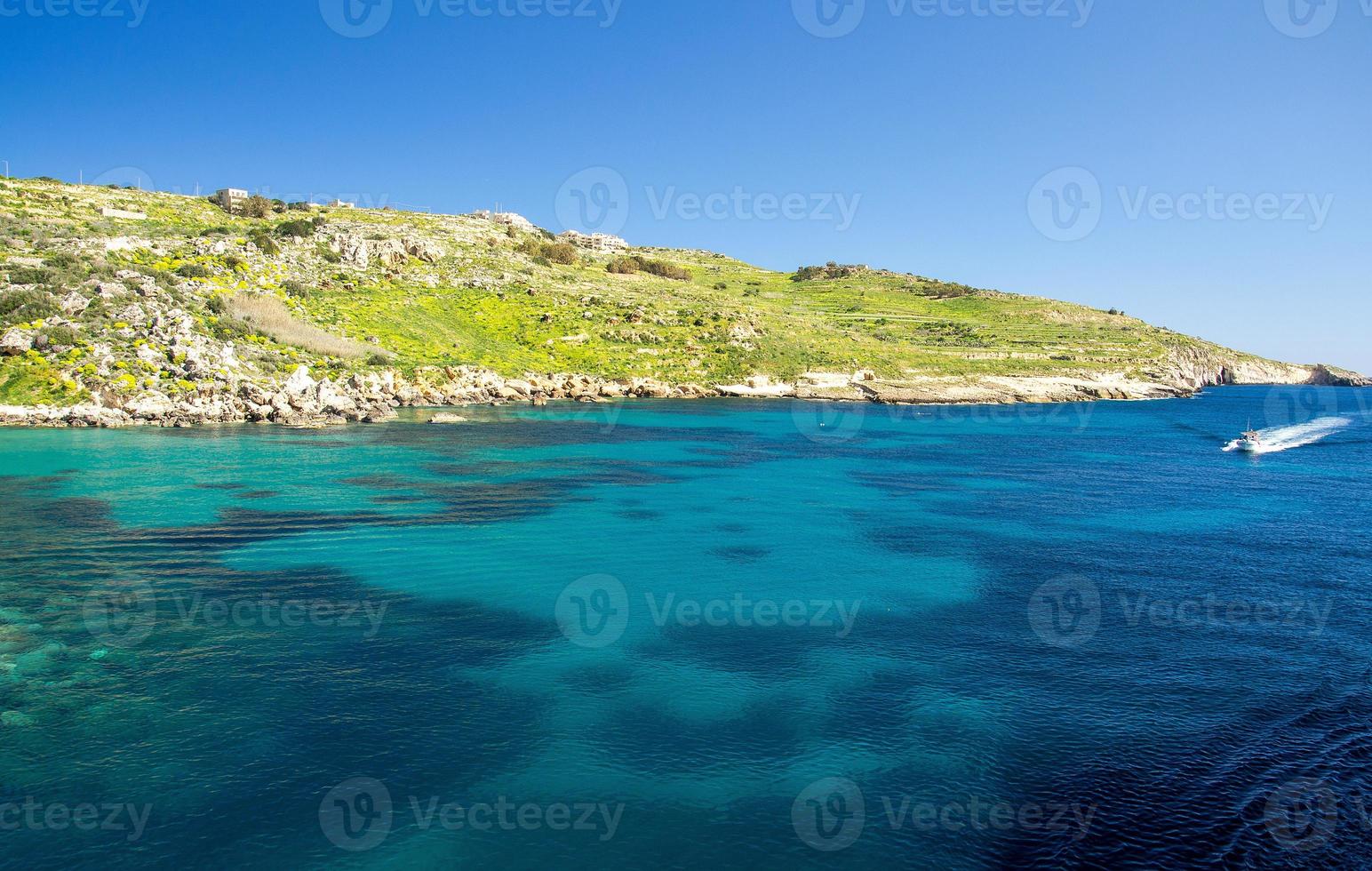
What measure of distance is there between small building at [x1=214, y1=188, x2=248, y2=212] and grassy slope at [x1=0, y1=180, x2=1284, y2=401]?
2334 millimetres

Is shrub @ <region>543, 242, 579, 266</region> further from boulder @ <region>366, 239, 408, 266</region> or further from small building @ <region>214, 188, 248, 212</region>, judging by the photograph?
small building @ <region>214, 188, 248, 212</region>

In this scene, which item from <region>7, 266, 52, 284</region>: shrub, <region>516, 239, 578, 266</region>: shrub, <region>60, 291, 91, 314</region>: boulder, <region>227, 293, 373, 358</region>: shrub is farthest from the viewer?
<region>516, 239, 578, 266</region>: shrub

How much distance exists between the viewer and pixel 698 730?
44.2 feet

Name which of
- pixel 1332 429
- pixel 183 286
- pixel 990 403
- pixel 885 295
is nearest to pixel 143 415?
pixel 183 286

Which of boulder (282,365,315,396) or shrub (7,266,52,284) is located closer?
shrub (7,266,52,284)

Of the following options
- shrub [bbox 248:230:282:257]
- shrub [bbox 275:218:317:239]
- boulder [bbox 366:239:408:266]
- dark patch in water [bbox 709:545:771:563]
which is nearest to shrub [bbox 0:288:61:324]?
shrub [bbox 248:230:282:257]

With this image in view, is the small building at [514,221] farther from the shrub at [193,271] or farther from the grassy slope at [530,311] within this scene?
the shrub at [193,271]

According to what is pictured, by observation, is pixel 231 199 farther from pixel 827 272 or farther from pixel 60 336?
pixel 827 272

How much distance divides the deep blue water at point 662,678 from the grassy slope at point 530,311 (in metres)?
38.1

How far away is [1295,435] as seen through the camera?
65250mm

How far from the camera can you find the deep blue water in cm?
1079

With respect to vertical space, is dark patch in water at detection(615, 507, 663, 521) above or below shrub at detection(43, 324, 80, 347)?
below

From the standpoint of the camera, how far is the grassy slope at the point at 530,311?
69.9m

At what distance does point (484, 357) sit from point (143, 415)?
106 feet
